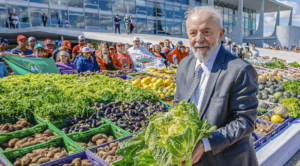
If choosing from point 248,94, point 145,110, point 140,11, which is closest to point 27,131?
point 145,110

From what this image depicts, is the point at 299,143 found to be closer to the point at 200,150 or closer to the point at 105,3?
the point at 200,150

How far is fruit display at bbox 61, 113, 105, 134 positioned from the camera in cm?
332

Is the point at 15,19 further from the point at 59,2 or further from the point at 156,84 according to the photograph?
the point at 156,84

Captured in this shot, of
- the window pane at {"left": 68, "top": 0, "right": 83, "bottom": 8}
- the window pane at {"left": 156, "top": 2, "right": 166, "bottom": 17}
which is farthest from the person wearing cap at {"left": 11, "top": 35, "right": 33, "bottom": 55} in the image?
the window pane at {"left": 156, "top": 2, "right": 166, "bottom": 17}

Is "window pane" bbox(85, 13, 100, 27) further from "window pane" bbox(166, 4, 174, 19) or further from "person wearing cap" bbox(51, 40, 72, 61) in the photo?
"person wearing cap" bbox(51, 40, 72, 61)

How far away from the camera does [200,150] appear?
1489mm

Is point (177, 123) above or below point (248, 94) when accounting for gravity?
below

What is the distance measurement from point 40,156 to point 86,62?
16.5 ft

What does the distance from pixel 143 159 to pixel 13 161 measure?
1988mm

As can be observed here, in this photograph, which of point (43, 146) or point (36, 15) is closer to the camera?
point (43, 146)

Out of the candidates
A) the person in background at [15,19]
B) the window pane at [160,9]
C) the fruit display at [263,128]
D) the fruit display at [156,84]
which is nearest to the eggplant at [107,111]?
the fruit display at [156,84]

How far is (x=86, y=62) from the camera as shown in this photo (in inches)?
289

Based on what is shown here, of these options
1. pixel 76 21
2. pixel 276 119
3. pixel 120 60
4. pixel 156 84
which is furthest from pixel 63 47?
pixel 76 21

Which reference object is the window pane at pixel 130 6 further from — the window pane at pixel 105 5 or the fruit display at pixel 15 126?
the fruit display at pixel 15 126
